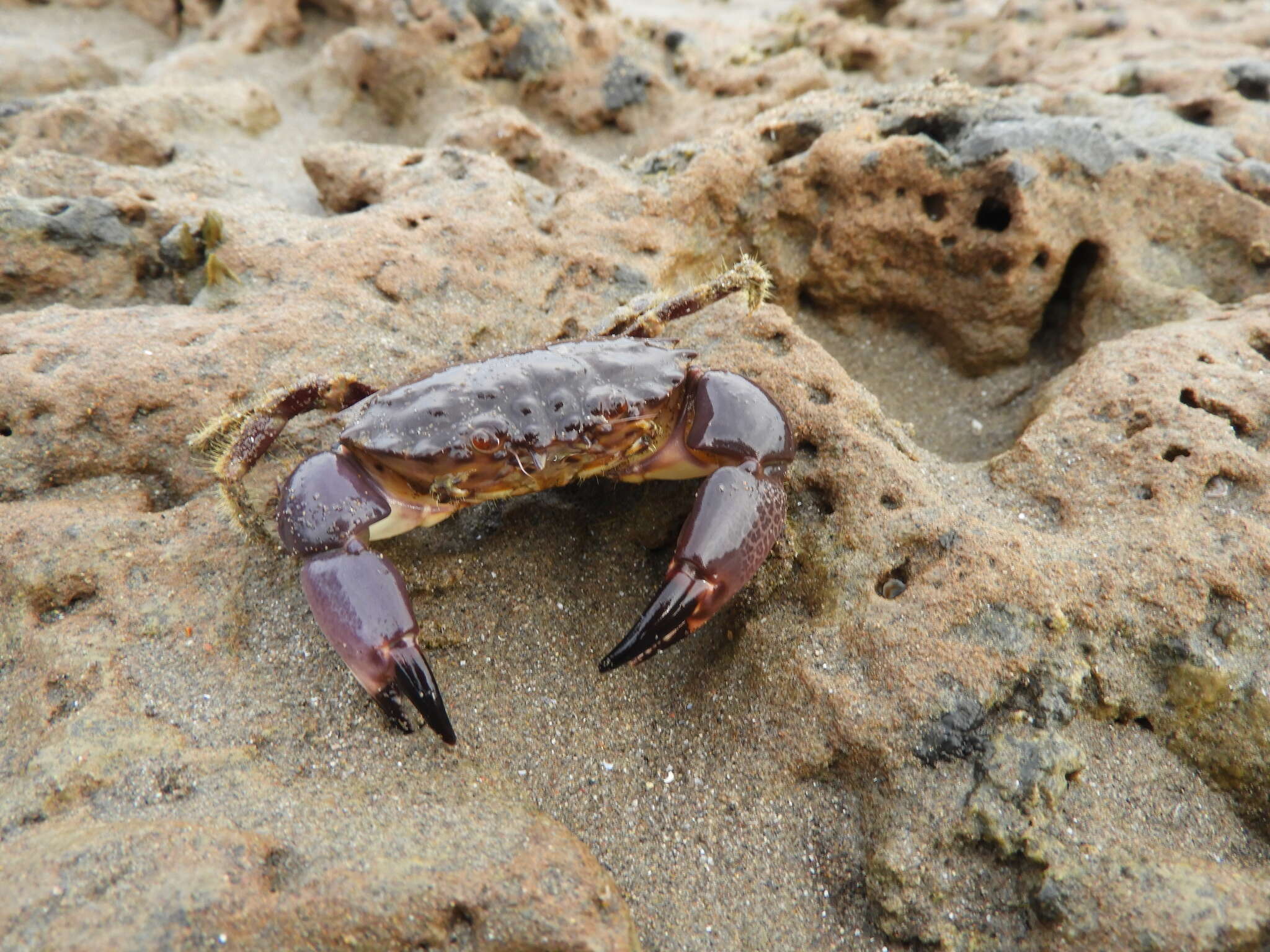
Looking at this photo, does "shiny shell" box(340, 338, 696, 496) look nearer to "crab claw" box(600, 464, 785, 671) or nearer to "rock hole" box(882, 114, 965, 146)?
"crab claw" box(600, 464, 785, 671)

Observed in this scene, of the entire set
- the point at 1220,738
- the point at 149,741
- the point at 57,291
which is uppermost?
the point at 57,291

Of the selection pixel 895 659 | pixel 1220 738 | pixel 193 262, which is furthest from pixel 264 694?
pixel 1220 738

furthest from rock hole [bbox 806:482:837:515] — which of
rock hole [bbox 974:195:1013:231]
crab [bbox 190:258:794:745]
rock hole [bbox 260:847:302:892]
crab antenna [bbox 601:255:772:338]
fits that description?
rock hole [bbox 974:195:1013:231]

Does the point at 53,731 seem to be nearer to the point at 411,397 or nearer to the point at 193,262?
the point at 411,397

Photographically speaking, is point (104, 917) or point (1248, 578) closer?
point (104, 917)

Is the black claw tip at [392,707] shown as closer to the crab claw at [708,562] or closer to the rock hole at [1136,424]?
the crab claw at [708,562]

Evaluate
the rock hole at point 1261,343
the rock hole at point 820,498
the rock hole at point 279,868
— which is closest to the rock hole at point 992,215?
the rock hole at point 1261,343

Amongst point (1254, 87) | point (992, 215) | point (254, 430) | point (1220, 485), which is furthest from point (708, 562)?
point (1254, 87)
